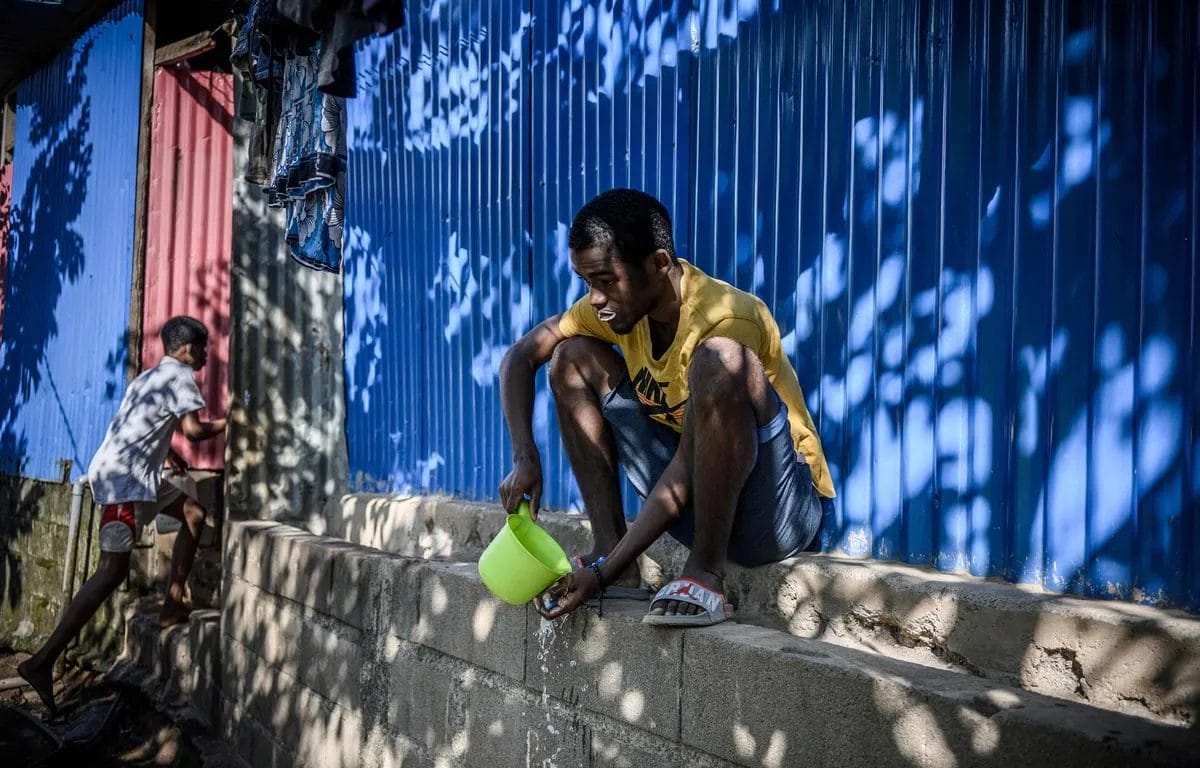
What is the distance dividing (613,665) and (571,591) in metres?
→ 0.23

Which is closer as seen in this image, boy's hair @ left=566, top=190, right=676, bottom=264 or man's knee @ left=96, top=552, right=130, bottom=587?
boy's hair @ left=566, top=190, right=676, bottom=264

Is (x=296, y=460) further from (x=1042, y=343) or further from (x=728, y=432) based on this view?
(x=1042, y=343)

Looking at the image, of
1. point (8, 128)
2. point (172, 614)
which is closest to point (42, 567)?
point (172, 614)

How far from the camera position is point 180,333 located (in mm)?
6547

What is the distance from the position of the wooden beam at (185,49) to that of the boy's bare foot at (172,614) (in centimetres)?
390

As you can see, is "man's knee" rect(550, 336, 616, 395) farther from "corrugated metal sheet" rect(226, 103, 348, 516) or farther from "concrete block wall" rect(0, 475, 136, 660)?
"concrete block wall" rect(0, 475, 136, 660)

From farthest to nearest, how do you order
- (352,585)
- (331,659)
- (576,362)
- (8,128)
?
(8,128) → (331,659) → (352,585) → (576,362)

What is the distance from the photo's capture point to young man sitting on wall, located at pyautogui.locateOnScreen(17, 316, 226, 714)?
6.38 metres

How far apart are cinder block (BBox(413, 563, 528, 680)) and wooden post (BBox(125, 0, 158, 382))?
536 cm

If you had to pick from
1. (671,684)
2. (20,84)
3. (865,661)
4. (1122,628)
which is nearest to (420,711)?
(671,684)

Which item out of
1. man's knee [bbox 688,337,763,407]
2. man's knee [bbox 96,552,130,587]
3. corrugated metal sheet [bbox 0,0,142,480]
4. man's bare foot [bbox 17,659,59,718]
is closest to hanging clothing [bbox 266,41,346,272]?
man's knee [bbox 96,552,130,587]

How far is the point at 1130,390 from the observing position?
93.2 inches

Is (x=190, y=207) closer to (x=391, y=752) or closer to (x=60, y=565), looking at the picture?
(x=60, y=565)

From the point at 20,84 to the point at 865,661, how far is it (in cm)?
1201
